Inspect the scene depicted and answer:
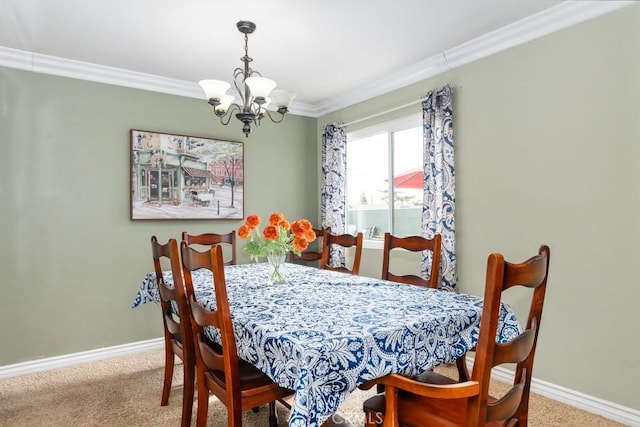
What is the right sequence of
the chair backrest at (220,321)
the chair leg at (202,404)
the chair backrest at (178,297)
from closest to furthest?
the chair backrest at (220,321)
the chair leg at (202,404)
the chair backrest at (178,297)

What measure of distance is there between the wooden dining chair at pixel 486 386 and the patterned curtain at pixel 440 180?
1556mm

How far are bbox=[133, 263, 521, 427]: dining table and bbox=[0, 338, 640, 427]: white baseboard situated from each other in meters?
1.18

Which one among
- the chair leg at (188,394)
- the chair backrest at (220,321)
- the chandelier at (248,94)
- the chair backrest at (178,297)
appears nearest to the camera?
the chair backrest at (220,321)

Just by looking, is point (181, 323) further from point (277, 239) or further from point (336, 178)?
point (336, 178)

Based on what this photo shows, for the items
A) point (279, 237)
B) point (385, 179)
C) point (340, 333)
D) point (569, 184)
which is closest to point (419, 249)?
point (279, 237)

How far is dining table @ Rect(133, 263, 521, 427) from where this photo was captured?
1229 millimetres

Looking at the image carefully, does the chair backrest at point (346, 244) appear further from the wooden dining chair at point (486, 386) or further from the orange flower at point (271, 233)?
the wooden dining chair at point (486, 386)

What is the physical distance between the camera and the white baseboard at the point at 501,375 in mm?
2258

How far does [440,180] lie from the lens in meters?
3.16

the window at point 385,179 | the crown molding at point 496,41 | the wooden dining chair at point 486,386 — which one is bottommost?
the wooden dining chair at point 486,386

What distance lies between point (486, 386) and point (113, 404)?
235cm

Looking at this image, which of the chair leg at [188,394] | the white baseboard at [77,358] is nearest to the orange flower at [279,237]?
the chair leg at [188,394]

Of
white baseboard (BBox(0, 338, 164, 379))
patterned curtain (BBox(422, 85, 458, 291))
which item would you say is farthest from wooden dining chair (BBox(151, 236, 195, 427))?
patterned curtain (BBox(422, 85, 458, 291))

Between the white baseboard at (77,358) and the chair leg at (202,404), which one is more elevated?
the chair leg at (202,404)
